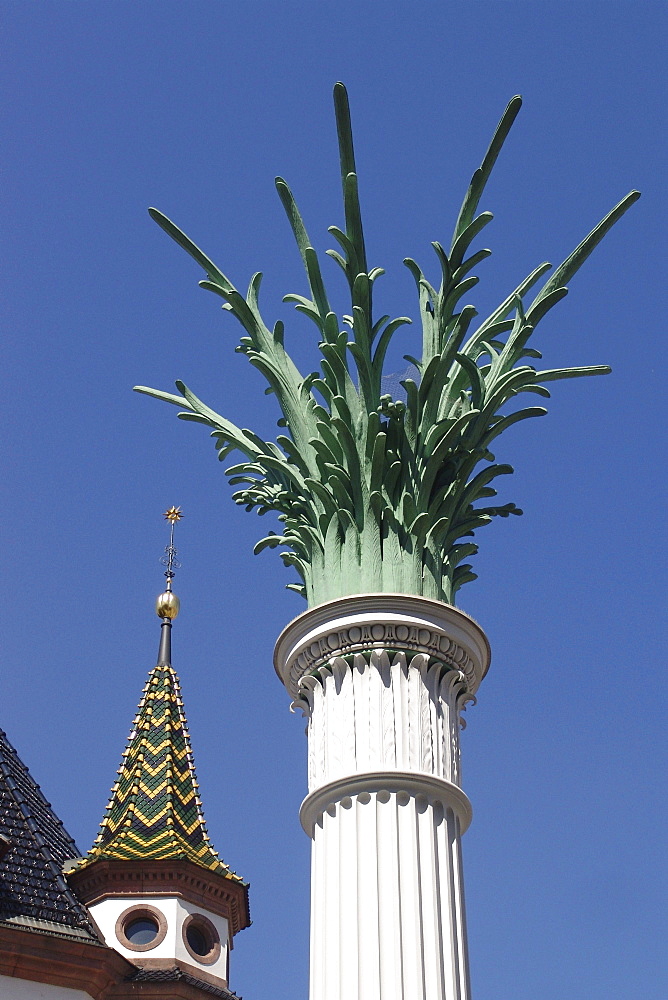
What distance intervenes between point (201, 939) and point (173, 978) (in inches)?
57.5

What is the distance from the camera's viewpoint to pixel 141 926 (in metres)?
20.0

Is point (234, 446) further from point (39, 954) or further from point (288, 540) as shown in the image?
point (39, 954)

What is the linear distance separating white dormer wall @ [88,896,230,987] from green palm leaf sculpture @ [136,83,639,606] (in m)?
11.8

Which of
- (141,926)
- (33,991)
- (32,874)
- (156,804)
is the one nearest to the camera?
(33,991)

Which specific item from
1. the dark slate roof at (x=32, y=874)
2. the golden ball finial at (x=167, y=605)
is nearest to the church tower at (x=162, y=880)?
the dark slate roof at (x=32, y=874)

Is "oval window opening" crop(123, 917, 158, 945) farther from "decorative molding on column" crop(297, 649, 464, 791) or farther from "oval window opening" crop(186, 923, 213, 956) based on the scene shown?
"decorative molding on column" crop(297, 649, 464, 791)

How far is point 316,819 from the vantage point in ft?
27.0

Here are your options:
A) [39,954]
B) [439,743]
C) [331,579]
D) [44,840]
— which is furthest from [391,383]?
[44,840]

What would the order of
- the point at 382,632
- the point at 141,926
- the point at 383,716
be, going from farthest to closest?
the point at 141,926, the point at 382,632, the point at 383,716

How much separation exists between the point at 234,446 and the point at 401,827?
335 centimetres

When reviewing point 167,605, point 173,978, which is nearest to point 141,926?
point 173,978

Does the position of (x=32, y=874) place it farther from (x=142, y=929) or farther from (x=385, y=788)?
(x=385, y=788)

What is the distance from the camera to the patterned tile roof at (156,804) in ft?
67.8

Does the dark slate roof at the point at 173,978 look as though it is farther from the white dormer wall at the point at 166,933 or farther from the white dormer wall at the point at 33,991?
the white dormer wall at the point at 33,991
